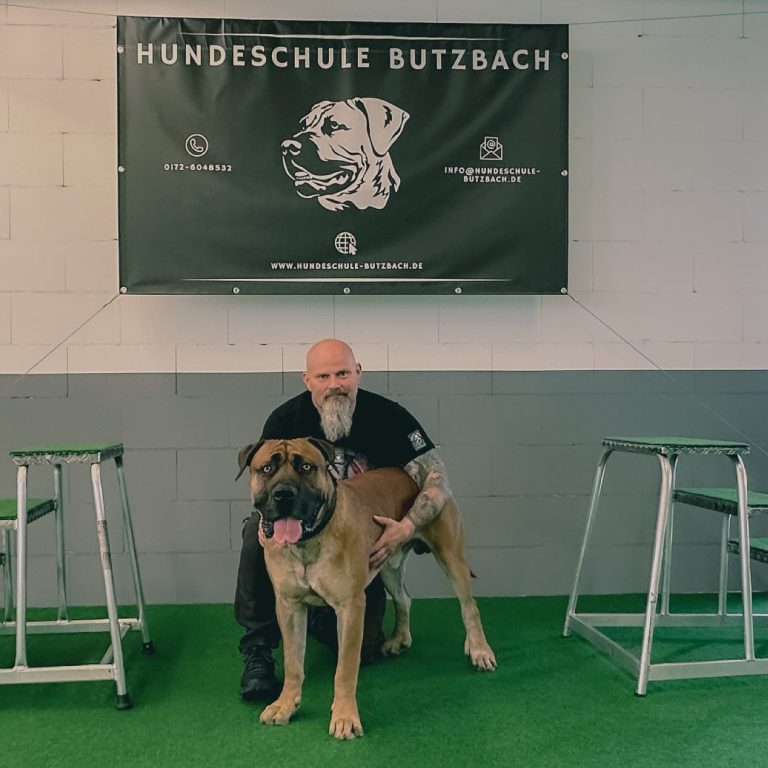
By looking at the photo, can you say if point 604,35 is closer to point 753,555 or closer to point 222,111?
point 222,111

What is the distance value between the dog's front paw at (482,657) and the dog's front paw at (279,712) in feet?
2.59

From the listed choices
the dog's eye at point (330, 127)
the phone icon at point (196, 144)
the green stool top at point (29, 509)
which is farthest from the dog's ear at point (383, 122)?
the green stool top at point (29, 509)

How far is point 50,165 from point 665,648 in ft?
12.4

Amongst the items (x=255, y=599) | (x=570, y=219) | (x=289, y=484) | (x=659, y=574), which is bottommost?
(x=255, y=599)

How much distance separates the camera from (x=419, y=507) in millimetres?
3055

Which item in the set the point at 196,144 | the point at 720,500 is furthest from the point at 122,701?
the point at 196,144

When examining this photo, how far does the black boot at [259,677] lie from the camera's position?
2.73 m

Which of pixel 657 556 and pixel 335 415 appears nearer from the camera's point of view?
pixel 657 556

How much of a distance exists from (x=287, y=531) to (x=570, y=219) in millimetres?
2553

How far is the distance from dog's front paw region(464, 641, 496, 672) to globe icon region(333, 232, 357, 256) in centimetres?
201

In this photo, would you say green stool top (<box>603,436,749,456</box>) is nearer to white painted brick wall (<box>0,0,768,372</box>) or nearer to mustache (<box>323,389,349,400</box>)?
mustache (<box>323,389,349,400</box>)

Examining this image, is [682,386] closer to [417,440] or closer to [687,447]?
[687,447]

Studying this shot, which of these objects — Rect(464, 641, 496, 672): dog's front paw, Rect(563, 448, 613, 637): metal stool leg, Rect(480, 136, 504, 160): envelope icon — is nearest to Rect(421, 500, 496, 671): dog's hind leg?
Rect(464, 641, 496, 672): dog's front paw

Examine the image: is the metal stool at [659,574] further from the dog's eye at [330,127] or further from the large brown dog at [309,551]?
the dog's eye at [330,127]
